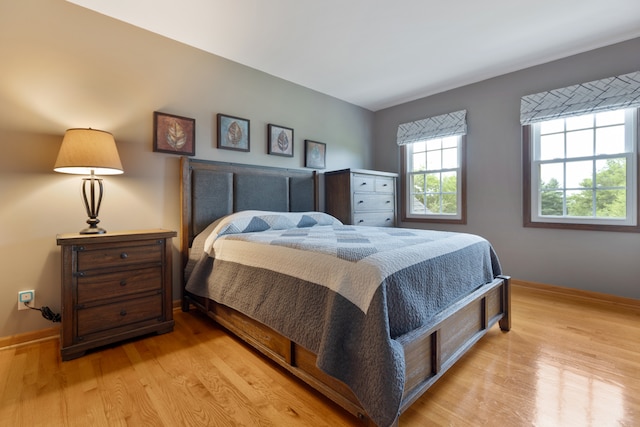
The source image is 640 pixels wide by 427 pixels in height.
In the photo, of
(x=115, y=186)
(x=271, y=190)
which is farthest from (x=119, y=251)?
(x=271, y=190)

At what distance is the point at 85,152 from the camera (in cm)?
178

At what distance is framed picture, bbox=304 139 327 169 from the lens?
351 cm

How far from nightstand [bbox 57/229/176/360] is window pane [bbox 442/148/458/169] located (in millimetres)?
3254

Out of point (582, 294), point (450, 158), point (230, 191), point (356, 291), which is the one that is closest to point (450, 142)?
point (450, 158)

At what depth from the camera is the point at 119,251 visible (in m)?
1.85

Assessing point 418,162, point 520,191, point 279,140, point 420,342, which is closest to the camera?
point 420,342

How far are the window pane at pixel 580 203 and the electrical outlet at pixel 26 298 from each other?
4.53m

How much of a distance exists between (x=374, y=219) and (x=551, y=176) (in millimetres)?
1879

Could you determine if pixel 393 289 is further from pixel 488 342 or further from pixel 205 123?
pixel 205 123

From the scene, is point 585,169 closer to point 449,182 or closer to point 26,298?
point 449,182

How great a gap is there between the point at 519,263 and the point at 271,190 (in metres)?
2.81

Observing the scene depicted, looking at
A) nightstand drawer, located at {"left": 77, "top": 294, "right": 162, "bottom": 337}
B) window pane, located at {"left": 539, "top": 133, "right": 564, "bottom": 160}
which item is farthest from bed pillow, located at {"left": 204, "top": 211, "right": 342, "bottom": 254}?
window pane, located at {"left": 539, "top": 133, "right": 564, "bottom": 160}

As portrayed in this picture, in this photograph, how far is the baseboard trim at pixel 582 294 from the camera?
2523 mm

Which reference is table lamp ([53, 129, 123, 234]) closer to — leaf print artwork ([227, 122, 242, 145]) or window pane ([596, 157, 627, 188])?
leaf print artwork ([227, 122, 242, 145])
